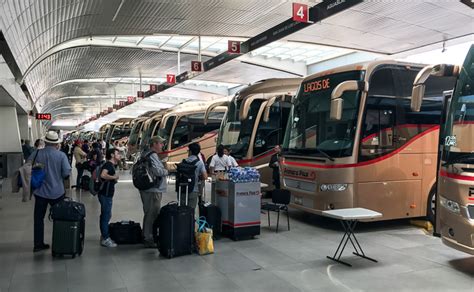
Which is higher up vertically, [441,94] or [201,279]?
[441,94]

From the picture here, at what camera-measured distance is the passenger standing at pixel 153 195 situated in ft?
20.0

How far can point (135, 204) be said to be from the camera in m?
10.4

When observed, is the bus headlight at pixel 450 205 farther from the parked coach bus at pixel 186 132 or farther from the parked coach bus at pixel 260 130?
the parked coach bus at pixel 186 132

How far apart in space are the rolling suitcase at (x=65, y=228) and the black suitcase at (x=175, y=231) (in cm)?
113

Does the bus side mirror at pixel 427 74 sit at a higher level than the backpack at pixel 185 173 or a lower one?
higher

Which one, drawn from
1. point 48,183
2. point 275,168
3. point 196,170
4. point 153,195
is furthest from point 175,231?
point 275,168

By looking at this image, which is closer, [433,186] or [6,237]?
[6,237]

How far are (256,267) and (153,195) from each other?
1.88 metres

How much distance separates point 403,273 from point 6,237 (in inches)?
248

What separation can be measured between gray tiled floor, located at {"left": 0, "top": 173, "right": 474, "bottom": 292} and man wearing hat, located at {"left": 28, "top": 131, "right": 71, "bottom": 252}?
0.44 metres

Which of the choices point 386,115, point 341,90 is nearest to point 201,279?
point 341,90

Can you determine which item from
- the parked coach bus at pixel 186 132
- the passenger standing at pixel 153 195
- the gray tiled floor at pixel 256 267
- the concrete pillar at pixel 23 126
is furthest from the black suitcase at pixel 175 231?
the concrete pillar at pixel 23 126

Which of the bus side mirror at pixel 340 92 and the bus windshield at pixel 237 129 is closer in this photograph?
the bus side mirror at pixel 340 92

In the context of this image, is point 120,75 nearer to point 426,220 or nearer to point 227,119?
point 227,119
